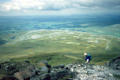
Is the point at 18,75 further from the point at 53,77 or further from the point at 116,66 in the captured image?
the point at 116,66

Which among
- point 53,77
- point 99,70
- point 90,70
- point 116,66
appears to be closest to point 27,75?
point 53,77

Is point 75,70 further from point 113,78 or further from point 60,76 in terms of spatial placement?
point 113,78

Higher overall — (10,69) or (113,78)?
(10,69)

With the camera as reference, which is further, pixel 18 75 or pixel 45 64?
pixel 45 64

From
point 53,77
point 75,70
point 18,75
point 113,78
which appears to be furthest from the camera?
point 75,70

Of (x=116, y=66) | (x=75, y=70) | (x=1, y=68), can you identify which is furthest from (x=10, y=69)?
(x=116, y=66)

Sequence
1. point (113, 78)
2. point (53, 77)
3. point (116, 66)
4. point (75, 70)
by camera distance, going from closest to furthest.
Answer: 1. point (53, 77)
2. point (113, 78)
3. point (75, 70)
4. point (116, 66)

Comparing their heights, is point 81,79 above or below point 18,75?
below

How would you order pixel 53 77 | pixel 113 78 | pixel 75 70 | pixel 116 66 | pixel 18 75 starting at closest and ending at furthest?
pixel 18 75, pixel 53 77, pixel 113 78, pixel 75 70, pixel 116 66

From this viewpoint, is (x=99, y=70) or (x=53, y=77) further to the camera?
(x=99, y=70)
